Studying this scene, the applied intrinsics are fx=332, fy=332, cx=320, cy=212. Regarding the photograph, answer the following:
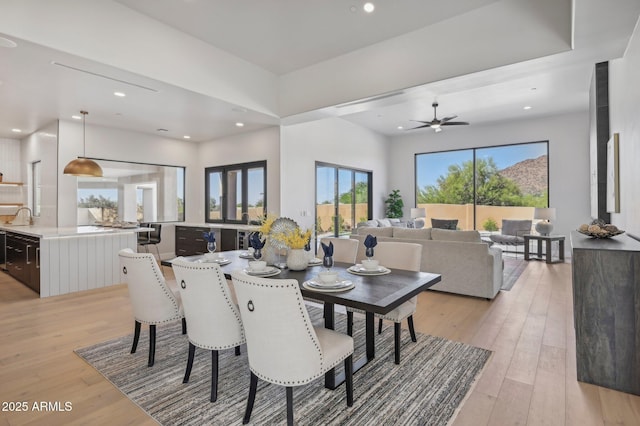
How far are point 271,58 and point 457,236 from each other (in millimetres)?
3700

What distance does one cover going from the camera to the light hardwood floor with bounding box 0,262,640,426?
2059 mm

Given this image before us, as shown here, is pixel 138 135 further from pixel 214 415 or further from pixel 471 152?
pixel 471 152

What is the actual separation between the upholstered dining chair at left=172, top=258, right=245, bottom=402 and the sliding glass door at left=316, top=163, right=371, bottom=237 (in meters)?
5.01

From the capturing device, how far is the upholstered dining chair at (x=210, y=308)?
2.09 m

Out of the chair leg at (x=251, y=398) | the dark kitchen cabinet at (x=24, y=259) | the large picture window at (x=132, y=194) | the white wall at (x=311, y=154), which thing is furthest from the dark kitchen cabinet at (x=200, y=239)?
the chair leg at (x=251, y=398)

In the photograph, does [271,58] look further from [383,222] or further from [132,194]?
[383,222]

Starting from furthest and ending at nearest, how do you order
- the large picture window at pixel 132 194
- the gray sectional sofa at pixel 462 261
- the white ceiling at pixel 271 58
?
the large picture window at pixel 132 194 → the gray sectional sofa at pixel 462 261 → the white ceiling at pixel 271 58

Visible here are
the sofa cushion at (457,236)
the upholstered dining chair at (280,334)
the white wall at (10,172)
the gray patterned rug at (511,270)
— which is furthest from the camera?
the white wall at (10,172)

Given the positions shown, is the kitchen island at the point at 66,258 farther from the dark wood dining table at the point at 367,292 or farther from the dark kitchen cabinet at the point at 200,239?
the dark wood dining table at the point at 367,292

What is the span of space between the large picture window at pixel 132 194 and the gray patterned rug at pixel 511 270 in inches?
274

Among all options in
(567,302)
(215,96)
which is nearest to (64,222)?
(215,96)

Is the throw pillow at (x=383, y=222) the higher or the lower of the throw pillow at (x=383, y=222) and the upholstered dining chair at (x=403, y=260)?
the higher

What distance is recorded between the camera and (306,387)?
233 centimetres

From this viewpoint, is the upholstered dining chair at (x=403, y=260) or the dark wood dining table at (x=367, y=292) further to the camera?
the upholstered dining chair at (x=403, y=260)
